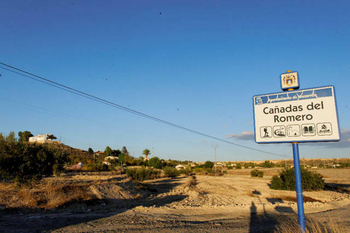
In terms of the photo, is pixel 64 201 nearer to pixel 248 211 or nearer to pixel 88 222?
pixel 88 222

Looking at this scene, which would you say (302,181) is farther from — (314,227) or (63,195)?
(314,227)

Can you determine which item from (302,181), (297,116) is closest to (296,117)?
(297,116)

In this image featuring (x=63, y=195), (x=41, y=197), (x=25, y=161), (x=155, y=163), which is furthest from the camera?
(x=155, y=163)

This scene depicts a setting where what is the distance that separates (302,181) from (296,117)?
28.5m

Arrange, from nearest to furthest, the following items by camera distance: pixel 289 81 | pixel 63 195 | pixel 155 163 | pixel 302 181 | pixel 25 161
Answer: pixel 289 81
pixel 63 195
pixel 25 161
pixel 302 181
pixel 155 163

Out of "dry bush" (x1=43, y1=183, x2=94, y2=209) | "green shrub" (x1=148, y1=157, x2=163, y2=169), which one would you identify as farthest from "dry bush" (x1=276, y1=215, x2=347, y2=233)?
"green shrub" (x1=148, y1=157, x2=163, y2=169)

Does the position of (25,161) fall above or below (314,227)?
above

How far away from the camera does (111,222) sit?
35.8ft

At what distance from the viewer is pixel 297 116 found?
19.2 feet

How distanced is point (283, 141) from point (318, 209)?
1324 cm

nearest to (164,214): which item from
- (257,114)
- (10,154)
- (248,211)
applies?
(248,211)

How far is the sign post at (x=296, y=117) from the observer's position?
214 inches

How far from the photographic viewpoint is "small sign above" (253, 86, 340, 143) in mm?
5512

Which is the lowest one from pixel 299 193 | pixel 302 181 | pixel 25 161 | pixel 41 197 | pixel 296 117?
pixel 41 197
